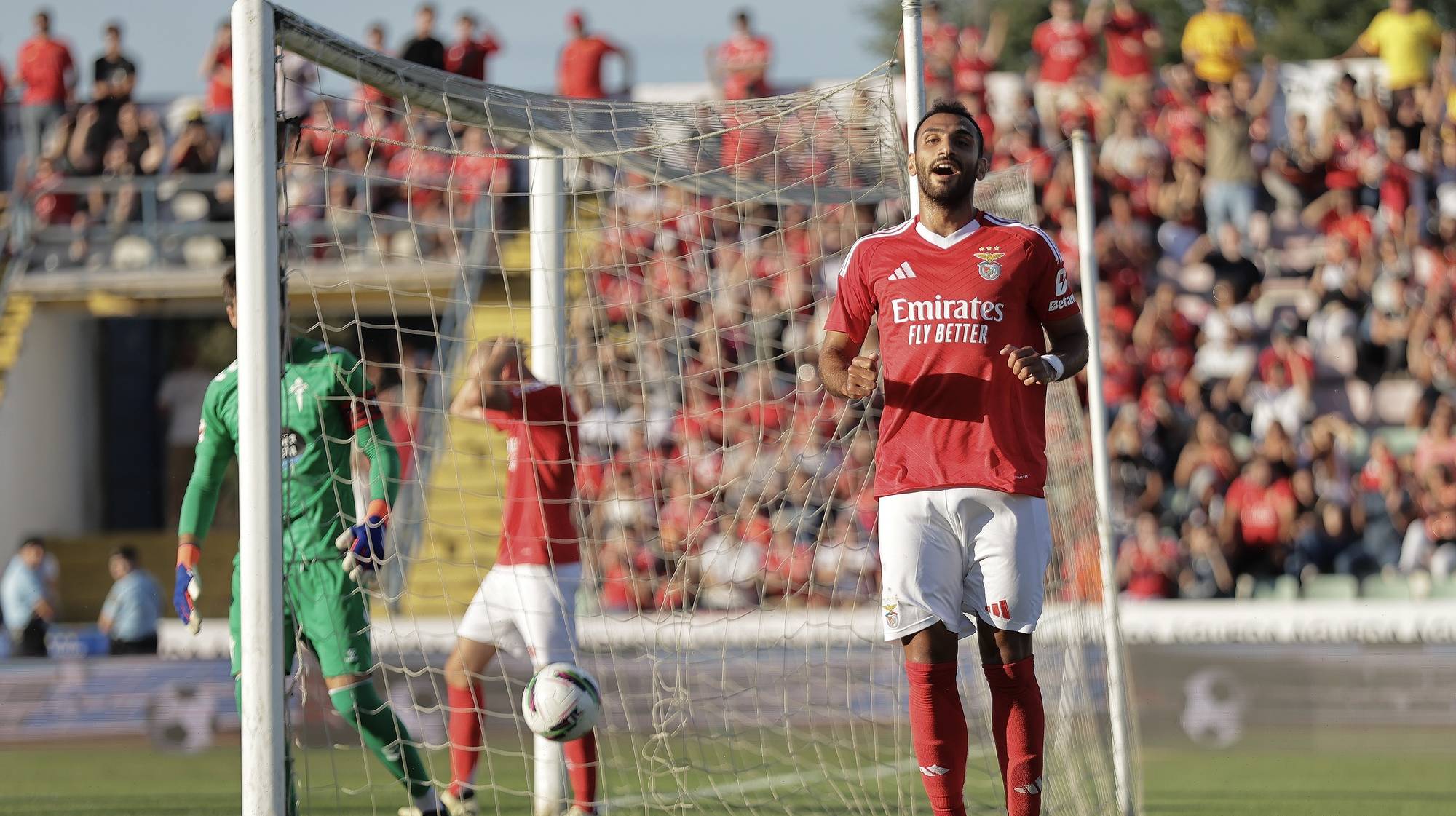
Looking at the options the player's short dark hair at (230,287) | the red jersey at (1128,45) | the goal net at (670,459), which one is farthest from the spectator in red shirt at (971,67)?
the player's short dark hair at (230,287)

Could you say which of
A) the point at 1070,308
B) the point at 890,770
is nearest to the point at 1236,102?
the point at 890,770

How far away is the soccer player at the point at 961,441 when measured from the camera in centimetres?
481

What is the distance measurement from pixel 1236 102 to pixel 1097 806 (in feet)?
35.3

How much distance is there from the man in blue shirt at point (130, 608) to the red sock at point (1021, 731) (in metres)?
9.43

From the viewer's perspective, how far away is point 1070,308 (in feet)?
16.6

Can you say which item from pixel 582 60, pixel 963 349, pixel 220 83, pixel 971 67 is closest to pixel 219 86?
pixel 220 83

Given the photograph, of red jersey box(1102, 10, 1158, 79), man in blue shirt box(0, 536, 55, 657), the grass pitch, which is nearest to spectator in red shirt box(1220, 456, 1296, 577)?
the grass pitch

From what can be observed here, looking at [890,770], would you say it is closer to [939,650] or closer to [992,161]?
[939,650]

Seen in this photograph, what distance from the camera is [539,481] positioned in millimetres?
6914

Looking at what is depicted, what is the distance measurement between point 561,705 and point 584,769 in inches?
30.9

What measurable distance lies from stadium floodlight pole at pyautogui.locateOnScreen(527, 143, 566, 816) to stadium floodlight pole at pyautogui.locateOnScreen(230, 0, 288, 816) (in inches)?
92.4

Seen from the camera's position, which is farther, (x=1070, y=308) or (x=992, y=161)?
(x=992, y=161)

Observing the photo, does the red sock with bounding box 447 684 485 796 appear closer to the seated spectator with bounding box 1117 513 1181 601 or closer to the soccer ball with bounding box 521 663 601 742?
the soccer ball with bounding box 521 663 601 742

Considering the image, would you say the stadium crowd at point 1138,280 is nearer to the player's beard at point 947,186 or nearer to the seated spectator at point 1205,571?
the seated spectator at point 1205,571
